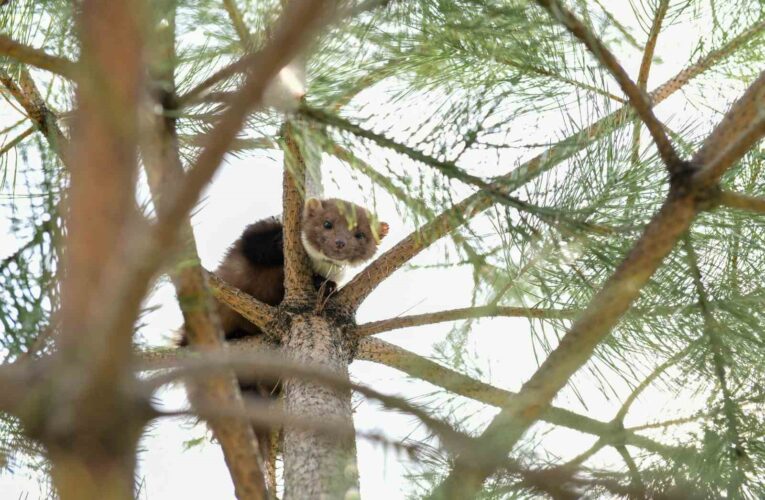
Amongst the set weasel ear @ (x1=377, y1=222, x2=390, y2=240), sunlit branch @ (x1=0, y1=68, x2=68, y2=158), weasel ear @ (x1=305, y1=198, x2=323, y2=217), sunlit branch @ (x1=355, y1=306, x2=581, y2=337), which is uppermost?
weasel ear @ (x1=377, y1=222, x2=390, y2=240)

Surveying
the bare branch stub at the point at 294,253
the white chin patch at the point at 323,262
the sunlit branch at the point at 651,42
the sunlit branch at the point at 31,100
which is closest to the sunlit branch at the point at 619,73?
the sunlit branch at the point at 651,42

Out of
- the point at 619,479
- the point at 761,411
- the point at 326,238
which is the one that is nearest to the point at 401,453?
the point at 619,479

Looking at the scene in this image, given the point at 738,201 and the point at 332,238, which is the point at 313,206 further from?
the point at 738,201

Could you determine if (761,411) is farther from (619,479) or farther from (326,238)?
(326,238)

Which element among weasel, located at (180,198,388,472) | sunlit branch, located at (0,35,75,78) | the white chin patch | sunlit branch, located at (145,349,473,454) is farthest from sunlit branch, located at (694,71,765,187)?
the white chin patch

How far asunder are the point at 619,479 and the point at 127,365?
1.12m

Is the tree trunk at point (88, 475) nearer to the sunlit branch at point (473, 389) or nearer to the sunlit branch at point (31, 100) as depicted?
the sunlit branch at point (473, 389)

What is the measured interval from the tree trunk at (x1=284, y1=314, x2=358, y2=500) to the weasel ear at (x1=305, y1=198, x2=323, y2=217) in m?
2.17

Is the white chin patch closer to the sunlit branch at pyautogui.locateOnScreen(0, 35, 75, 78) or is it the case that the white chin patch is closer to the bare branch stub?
the bare branch stub

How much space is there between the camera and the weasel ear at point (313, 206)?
606 cm

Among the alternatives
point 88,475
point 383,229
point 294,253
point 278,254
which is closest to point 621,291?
point 88,475

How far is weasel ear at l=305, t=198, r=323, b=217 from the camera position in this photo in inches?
239

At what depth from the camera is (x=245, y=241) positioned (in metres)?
5.82

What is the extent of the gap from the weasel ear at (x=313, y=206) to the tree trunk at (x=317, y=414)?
2.17 meters
